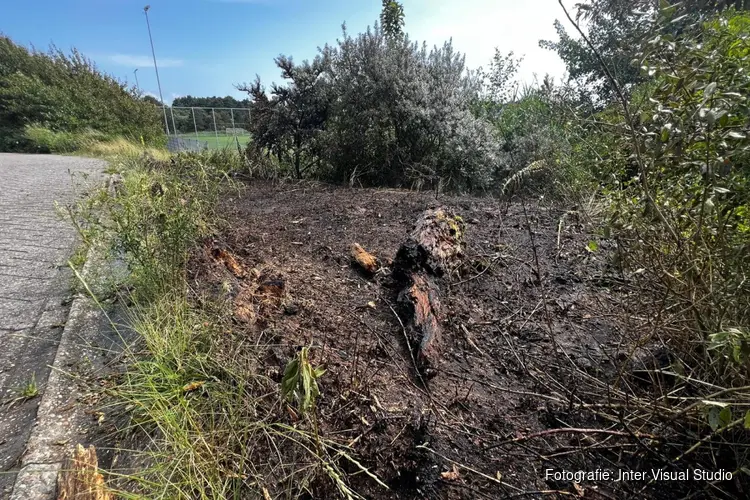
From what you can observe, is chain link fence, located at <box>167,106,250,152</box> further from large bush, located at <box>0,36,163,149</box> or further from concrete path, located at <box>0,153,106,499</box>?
concrete path, located at <box>0,153,106,499</box>

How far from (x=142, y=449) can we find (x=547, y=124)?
271 inches

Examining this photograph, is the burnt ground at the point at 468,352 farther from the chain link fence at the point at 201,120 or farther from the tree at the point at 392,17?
the chain link fence at the point at 201,120

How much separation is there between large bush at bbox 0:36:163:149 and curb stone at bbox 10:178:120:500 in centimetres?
1368

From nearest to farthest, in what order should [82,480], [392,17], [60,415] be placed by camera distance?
[82,480] → [60,415] → [392,17]

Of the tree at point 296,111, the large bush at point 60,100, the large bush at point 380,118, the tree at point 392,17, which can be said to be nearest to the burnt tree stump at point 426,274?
the large bush at point 380,118

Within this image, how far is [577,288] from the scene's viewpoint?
2.43 metres

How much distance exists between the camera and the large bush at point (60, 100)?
47.0 ft

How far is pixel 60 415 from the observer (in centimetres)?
151

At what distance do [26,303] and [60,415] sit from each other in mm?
1251

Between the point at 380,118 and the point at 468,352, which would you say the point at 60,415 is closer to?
the point at 468,352

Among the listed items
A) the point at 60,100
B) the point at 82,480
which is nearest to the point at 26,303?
the point at 82,480

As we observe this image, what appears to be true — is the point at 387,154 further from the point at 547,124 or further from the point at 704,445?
the point at 704,445

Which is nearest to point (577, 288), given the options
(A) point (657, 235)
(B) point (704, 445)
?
(A) point (657, 235)

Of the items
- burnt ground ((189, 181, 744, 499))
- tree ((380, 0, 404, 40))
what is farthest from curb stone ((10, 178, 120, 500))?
tree ((380, 0, 404, 40))
